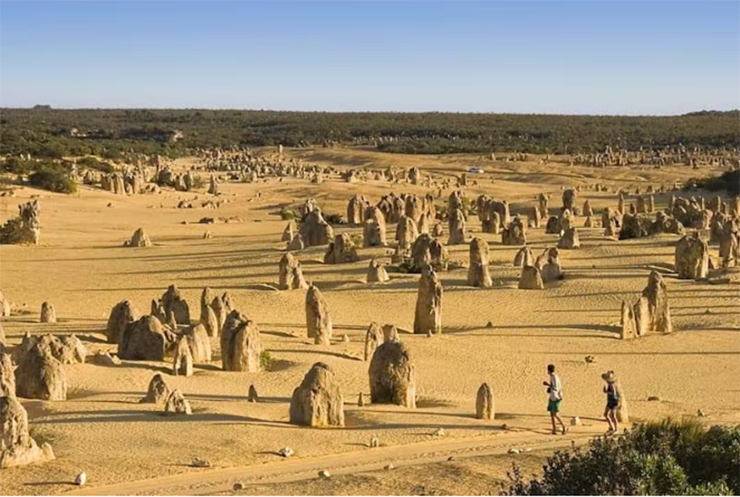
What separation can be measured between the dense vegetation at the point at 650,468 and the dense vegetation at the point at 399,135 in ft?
205

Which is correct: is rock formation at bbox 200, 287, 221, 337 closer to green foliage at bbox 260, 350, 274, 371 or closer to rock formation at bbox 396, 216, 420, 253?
green foliage at bbox 260, 350, 274, 371

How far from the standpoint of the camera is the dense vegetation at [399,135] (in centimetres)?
8769

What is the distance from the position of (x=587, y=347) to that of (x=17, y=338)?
11539 millimetres

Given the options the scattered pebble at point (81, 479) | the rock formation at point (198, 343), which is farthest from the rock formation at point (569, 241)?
the scattered pebble at point (81, 479)

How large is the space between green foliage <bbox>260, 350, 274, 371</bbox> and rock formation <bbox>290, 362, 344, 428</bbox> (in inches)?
165

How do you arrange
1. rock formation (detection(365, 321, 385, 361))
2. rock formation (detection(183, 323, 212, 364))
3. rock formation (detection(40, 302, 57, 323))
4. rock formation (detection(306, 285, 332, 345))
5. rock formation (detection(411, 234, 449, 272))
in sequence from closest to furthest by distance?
rock formation (detection(183, 323, 212, 364)) < rock formation (detection(365, 321, 385, 361)) < rock formation (detection(306, 285, 332, 345)) < rock formation (detection(40, 302, 57, 323)) < rock formation (detection(411, 234, 449, 272))

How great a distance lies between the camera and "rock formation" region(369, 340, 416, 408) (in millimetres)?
16172

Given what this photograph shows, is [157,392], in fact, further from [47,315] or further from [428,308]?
[428,308]

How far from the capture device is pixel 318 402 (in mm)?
14375

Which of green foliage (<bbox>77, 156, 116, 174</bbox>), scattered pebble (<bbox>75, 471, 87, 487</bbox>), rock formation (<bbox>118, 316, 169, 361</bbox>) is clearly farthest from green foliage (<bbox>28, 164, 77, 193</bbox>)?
scattered pebble (<bbox>75, 471, 87, 487</bbox>)

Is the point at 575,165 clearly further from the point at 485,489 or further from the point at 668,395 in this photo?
the point at 485,489

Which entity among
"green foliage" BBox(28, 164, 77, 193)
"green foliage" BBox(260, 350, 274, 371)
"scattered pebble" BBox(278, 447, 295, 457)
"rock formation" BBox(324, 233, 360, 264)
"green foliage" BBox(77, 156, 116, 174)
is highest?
"green foliage" BBox(77, 156, 116, 174)

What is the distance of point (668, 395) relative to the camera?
18.6 meters

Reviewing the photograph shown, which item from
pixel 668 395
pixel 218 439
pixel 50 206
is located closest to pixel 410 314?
pixel 668 395
